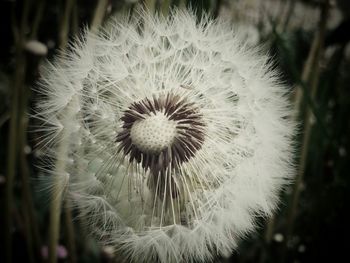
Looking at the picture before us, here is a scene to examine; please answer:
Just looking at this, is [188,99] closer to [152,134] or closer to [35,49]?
[152,134]

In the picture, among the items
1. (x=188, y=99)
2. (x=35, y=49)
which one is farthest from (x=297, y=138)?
(x=35, y=49)

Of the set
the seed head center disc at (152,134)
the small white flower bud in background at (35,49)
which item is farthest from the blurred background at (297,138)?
the seed head center disc at (152,134)

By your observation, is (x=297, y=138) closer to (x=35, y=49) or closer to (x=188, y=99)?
(x=188, y=99)

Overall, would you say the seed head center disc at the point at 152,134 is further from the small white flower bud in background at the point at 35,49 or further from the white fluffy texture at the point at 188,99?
the small white flower bud in background at the point at 35,49

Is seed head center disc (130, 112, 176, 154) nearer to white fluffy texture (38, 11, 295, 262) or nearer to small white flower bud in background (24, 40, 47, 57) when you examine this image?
white fluffy texture (38, 11, 295, 262)

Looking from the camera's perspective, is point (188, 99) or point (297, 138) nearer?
point (188, 99)

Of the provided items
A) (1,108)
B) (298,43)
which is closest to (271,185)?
(298,43)
